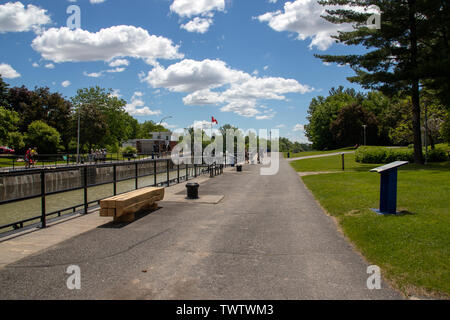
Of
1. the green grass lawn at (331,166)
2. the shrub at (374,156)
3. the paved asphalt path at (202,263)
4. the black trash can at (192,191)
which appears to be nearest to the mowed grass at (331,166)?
the green grass lawn at (331,166)

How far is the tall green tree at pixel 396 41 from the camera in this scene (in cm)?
2175

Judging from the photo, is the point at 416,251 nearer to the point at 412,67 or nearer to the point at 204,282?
the point at 204,282

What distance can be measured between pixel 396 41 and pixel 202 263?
24.9 m

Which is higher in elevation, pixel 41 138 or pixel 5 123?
pixel 5 123

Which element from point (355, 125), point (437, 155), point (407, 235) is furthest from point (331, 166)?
point (355, 125)

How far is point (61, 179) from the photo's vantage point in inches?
323

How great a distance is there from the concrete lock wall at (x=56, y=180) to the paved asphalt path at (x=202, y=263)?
5.49 ft

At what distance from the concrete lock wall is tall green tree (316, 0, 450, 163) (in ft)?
63.2

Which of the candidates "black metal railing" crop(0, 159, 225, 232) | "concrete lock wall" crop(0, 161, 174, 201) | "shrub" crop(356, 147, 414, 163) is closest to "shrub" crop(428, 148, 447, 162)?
"shrub" crop(356, 147, 414, 163)

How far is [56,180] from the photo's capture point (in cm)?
794

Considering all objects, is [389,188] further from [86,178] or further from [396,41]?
[396,41]

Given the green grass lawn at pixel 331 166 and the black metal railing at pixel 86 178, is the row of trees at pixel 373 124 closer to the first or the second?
the green grass lawn at pixel 331 166
